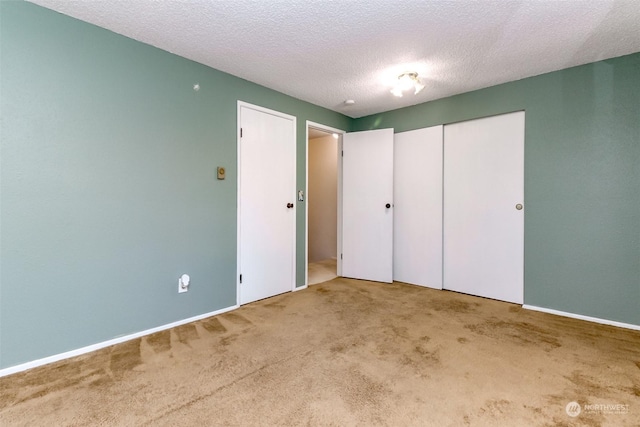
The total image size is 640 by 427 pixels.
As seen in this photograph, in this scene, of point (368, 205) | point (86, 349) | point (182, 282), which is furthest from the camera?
point (368, 205)

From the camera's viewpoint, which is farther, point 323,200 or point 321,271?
point 323,200

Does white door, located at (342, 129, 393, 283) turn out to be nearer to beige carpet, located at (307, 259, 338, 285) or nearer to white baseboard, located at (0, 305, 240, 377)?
beige carpet, located at (307, 259, 338, 285)

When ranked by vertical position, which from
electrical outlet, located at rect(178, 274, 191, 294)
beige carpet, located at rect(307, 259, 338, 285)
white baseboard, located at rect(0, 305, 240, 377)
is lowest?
white baseboard, located at rect(0, 305, 240, 377)

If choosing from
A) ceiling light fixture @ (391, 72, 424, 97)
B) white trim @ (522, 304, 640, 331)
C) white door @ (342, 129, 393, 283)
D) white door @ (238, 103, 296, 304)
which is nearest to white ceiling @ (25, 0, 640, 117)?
ceiling light fixture @ (391, 72, 424, 97)

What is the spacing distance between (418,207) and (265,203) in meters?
2.01

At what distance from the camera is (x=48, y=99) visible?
6.51ft

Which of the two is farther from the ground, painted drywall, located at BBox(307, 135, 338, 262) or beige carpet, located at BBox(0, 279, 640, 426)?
painted drywall, located at BBox(307, 135, 338, 262)

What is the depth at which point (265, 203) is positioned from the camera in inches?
131

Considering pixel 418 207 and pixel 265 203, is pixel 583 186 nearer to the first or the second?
pixel 418 207

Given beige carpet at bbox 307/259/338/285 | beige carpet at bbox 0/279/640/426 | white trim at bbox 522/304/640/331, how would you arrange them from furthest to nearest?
beige carpet at bbox 307/259/338/285
white trim at bbox 522/304/640/331
beige carpet at bbox 0/279/640/426

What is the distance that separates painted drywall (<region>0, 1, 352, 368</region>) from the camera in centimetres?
189

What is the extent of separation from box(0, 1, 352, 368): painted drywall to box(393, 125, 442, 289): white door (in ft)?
7.48

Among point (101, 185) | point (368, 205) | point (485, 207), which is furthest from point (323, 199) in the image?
point (101, 185)

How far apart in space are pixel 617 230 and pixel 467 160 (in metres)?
1.49
